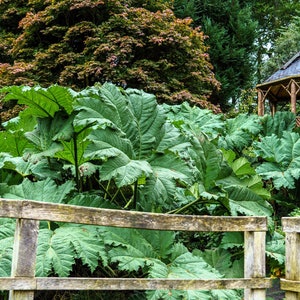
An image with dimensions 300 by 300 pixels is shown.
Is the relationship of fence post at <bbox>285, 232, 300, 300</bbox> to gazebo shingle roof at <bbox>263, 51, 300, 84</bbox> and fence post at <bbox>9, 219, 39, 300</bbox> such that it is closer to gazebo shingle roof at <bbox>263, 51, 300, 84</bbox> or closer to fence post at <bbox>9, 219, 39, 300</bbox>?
fence post at <bbox>9, 219, 39, 300</bbox>

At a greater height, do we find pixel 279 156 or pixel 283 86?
pixel 283 86

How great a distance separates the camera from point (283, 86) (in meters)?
10.4

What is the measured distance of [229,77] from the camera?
1534 cm

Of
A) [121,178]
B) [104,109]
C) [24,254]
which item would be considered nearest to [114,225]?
[121,178]

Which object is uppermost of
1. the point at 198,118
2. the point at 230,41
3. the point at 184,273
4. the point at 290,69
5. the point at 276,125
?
the point at 230,41

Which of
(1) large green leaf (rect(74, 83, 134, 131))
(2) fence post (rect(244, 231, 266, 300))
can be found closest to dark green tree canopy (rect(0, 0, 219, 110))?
(1) large green leaf (rect(74, 83, 134, 131))

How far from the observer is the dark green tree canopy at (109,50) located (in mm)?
9453

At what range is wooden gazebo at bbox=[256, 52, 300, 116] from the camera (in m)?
9.86

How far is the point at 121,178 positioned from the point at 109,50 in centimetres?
714

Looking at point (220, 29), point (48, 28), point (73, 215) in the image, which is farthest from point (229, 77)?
point (73, 215)

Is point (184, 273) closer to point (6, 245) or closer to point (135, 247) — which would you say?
point (135, 247)

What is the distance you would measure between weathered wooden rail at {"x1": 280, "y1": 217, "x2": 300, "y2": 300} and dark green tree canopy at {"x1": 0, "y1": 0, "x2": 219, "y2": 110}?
6691mm

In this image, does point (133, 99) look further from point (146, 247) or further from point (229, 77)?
point (229, 77)

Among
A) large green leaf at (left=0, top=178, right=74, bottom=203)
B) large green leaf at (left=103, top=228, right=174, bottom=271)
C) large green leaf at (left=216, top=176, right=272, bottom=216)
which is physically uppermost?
large green leaf at (left=216, top=176, right=272, bottom=216)
